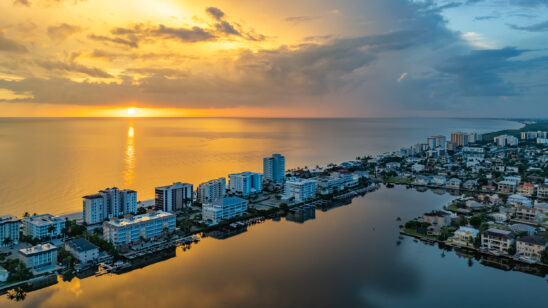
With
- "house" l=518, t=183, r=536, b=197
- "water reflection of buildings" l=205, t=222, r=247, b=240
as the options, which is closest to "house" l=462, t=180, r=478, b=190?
"house" l=518, t=183, r=536, b=197

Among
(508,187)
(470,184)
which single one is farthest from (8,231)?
(508,187)

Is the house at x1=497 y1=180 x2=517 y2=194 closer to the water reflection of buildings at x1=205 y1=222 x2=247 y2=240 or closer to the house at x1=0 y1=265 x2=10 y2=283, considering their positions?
the water reflection of buildings at x1=205 y1=222 x2=247 y2=240

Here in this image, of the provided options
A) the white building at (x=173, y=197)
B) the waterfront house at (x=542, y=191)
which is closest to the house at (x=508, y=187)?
the waterfront house at (x=542, y=191)

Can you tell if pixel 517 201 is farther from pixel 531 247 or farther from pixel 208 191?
pixel 208 191

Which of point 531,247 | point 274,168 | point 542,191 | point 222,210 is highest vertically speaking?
point 274,168

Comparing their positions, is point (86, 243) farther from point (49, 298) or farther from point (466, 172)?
point (466, 172)

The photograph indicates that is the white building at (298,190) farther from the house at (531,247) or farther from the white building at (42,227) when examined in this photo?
the white building at (42,227)
